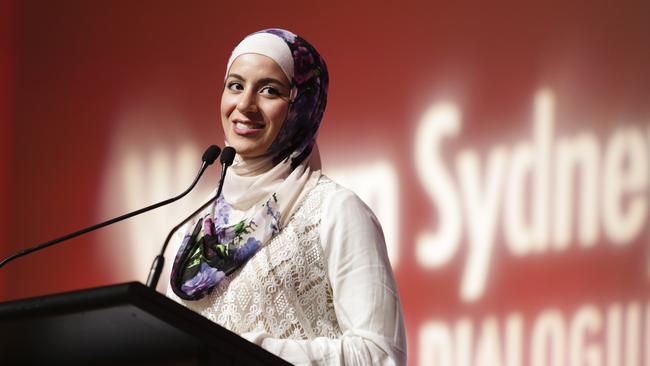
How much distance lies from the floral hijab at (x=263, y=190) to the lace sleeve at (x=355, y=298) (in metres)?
0.09

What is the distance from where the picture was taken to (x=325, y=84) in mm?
1849

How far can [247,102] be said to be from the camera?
1714mm

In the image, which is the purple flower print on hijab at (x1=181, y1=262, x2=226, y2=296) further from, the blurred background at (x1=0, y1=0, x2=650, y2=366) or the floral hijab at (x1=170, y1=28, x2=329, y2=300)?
the blurred background at (x1=0, y1=0, x2=650, y2=366)

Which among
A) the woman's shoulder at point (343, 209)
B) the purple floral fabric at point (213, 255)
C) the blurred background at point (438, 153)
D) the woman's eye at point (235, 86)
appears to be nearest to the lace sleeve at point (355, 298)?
the woman's shoulder at point (343, 209)

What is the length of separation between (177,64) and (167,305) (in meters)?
2.81

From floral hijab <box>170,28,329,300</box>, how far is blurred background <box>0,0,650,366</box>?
126 centimetres

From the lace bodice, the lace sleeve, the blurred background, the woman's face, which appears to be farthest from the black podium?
the blurred background

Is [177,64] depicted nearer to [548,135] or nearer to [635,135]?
[548,135]

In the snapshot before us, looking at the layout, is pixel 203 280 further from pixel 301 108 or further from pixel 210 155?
pixel 301 108

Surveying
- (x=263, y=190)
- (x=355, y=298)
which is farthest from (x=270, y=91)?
(x=355, y=298)

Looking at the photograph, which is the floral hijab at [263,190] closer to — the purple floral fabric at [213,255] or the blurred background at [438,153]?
the purple floral fabric at [213,255]

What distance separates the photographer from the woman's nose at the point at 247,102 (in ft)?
5.62

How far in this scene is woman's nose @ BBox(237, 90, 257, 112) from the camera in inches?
67.4

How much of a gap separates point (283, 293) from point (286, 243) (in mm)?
82
